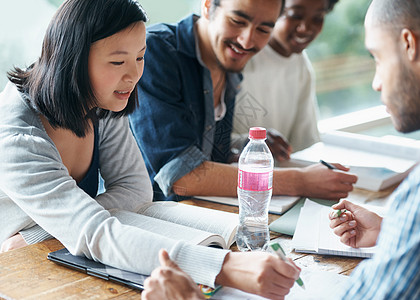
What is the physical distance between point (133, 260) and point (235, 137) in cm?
127

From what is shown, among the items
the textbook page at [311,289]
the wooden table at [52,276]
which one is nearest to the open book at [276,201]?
the wooden table at [52,276]

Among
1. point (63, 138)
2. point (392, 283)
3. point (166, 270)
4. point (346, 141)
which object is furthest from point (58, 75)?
point (346, 141)

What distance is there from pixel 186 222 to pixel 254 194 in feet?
0.75

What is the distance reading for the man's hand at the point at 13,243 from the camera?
4.15 ft

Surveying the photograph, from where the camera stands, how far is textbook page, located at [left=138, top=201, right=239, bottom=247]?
1.25 metres

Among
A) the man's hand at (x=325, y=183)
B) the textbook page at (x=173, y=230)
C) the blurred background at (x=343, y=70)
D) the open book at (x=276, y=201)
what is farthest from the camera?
the blurred background at (x=343, y=70)

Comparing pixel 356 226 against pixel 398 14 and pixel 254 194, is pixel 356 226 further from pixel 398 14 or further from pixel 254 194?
pixel 398 14

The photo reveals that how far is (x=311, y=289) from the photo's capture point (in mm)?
1033

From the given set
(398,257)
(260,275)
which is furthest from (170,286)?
(398,257)

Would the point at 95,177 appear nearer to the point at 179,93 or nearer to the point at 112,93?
the point at 112,93

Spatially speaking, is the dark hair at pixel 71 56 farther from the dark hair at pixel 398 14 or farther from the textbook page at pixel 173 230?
the dark hair at pixel 398 14

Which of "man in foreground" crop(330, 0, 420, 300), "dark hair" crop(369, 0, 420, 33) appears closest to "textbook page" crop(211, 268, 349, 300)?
"man in foreground" crop(330, 0, 420, 300)

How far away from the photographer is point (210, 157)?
201 cm

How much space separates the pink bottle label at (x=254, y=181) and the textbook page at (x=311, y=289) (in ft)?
0.85
